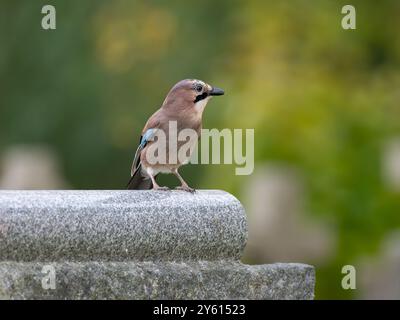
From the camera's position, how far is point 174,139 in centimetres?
619

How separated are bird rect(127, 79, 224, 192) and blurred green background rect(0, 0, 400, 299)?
7.20m

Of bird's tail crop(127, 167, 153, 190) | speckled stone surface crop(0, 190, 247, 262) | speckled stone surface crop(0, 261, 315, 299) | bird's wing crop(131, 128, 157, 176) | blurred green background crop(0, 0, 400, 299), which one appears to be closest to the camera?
speckled stone surface crop(0, 261, 315, 299)

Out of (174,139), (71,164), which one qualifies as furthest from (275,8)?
(174,139)

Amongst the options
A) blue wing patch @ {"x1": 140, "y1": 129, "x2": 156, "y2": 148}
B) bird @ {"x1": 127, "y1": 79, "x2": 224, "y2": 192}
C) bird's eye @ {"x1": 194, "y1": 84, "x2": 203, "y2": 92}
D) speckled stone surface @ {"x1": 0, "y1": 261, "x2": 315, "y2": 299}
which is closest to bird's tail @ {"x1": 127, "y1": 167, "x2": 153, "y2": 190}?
bird @ {"x1": 127, "y1": 79, "x2": 224, "y2": 192}

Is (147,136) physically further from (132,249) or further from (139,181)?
(132,249)

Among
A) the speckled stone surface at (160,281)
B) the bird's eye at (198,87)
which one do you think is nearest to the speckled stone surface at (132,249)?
the speckled stone surface at (160,281)

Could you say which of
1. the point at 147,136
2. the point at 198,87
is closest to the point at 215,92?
the point at 198,87

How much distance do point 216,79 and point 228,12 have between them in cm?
189

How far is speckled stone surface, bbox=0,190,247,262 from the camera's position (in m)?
4.58

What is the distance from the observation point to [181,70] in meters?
16.8

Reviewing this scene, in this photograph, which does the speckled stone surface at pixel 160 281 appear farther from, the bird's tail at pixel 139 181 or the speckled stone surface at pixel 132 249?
the bird's tail at pixel 139 181

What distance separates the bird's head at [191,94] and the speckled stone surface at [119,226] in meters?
1.14

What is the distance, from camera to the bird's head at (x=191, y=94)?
6.12 metres

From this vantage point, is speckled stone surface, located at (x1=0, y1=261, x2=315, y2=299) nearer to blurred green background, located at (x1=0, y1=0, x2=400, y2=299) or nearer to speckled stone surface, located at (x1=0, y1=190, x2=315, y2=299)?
speckled stone surface, located at (x1=0, y1=190, x2=315, y2=299)
